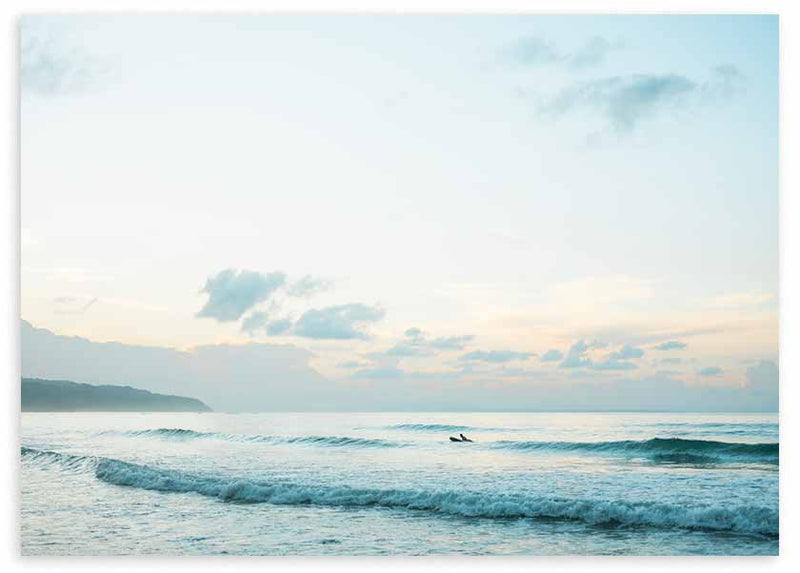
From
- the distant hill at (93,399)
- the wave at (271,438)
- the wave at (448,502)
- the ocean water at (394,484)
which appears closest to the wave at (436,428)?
the ocean water at (394,484)

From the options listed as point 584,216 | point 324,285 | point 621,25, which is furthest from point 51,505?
point 621,25

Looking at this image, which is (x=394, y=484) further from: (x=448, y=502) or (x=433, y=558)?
(x=433, y=558)

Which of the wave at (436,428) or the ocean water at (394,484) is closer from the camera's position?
the ocean water at (394,484)

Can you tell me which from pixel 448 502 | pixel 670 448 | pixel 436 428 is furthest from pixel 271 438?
pixel 670 448

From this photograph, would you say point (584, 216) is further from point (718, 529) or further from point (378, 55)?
point (718, 529)

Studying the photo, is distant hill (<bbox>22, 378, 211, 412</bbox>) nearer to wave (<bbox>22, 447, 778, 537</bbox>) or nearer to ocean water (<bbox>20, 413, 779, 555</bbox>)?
ocean water (<bbox>20, 413, 779, 555</bbox>)

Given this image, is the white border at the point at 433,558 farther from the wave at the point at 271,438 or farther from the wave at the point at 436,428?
the wave at the point at 436,428
